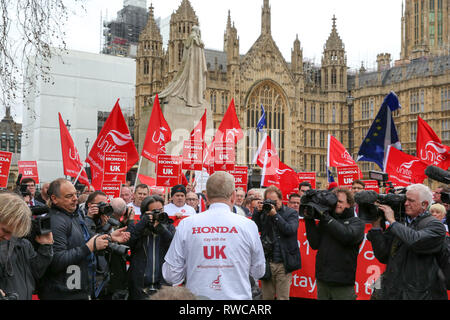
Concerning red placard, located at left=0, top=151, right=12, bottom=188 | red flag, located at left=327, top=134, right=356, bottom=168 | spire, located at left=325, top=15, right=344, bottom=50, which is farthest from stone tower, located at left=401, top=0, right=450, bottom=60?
red placard, located at left=0, top=151, right=12, bottom=188

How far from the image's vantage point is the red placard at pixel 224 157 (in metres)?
12.7

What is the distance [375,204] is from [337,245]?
3.27 feet

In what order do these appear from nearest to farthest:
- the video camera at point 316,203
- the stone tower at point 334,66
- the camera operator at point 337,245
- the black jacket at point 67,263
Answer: the black jacket at point 67,263 → the video camera at point 316,203 → the camera operator at point 337,245 → the stone tower at point 334,66

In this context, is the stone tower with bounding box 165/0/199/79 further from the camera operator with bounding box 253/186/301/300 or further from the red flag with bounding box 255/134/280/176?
the camera operator with bounding box 253/186/301/300

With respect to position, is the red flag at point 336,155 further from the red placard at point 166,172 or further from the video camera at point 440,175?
the video camera at point 440,175

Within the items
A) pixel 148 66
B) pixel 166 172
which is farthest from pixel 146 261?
pixel 148 66

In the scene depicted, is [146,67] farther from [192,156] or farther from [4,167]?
[4,167]

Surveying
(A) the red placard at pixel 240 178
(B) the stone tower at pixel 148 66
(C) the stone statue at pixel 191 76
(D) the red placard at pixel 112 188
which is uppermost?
(B) the stone tower at pixel 148 66

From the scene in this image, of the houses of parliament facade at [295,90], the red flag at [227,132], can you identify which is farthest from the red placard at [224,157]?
the houses of parliament facade at [295,90]

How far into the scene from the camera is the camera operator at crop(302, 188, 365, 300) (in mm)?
5227

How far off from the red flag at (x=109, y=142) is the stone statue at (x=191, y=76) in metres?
5.42

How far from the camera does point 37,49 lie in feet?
21.9

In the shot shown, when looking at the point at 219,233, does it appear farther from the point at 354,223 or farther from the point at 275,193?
the point at 275,193

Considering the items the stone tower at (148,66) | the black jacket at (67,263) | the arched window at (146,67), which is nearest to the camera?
the black jacket at (67,263)
